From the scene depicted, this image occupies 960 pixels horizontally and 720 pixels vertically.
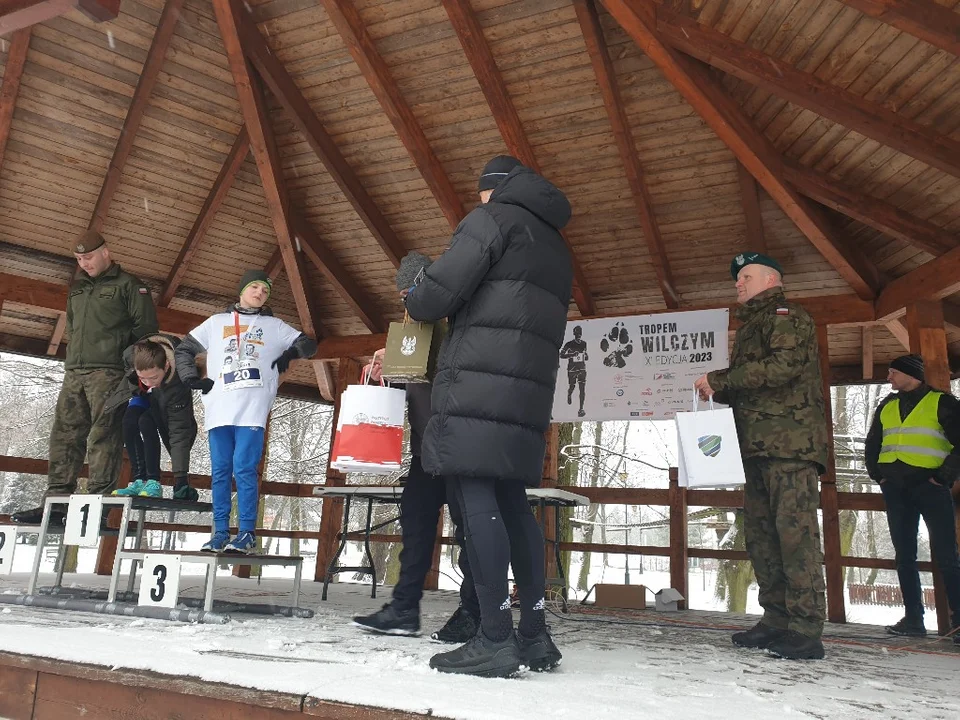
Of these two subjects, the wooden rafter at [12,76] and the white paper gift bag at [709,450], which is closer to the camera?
the white paper gift bag at [709,450]

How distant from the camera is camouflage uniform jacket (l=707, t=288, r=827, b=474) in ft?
10.2

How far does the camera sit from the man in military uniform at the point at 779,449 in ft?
9.78

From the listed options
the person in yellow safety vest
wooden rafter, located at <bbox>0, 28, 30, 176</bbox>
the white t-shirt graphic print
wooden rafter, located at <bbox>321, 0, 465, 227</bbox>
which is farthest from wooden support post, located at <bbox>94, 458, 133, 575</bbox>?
the person in yellow safety vest

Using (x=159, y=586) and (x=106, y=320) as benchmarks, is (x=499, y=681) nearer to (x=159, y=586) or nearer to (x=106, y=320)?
(x=159, y=586)

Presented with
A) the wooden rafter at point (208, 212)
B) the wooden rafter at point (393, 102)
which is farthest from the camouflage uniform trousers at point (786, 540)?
the wooden rafter at point (208, 212)

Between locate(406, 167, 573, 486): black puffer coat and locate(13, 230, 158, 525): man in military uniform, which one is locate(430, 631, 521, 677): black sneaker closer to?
locate(406, 167, 573, 486): black puffer coat

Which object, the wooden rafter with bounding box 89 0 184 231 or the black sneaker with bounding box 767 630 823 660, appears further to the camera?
the wooden rafter with bounding box 89 0 184 231

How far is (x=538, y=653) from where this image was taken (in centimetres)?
213

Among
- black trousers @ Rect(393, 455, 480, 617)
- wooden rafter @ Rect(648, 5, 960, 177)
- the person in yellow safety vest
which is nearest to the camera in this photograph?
black trousers @ Rect(393, 455, 480, 617)

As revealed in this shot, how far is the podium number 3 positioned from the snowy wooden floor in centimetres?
16

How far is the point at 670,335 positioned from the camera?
677cm

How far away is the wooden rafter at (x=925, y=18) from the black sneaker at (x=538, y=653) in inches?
128

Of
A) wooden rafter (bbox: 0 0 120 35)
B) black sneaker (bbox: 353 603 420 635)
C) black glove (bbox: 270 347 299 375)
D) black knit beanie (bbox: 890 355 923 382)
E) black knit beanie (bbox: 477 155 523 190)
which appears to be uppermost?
wooden rafter (bbox: 0 0 120 35)

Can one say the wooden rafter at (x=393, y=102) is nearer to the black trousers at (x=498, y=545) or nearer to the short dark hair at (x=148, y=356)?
the short dark hair at (x=148, y=356)
